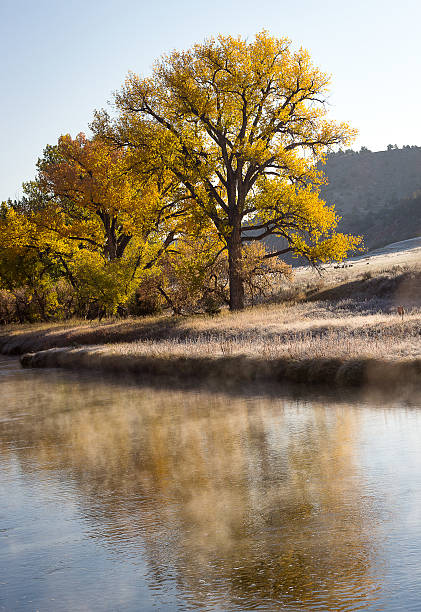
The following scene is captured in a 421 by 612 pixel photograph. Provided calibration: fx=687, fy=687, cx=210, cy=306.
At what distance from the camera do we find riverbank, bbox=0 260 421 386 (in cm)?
1650

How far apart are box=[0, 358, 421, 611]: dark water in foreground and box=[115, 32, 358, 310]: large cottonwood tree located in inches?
767

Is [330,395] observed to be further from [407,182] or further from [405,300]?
[407,182]

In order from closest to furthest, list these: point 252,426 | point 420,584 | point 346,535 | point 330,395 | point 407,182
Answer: point 420,584 → point 346,535 → point 252,426 → point 330,395 → point 407,182

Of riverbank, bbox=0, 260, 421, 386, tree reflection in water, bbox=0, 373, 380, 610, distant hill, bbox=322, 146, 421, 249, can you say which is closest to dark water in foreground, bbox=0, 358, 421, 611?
tree reflection in water, bbox=0, 373, 380, 610

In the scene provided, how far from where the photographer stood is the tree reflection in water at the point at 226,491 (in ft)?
18.7

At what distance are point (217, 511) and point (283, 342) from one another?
1379 centimetres

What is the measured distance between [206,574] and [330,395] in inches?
377

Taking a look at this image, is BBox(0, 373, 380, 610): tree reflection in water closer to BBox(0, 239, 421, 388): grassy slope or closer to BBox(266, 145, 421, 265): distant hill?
BBox(0, 239, 421, 388): grassy slope

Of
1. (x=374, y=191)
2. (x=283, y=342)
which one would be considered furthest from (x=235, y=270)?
(x=374, y=191)

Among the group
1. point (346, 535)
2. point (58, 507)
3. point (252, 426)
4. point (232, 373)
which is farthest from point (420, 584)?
point (232, 373)

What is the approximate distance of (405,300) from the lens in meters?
28.8

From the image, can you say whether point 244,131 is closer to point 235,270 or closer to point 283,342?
point 235,270

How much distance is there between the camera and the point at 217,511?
7.54 m

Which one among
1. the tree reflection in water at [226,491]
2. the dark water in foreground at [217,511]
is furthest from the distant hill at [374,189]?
the dark water in foreground at [217,511]
